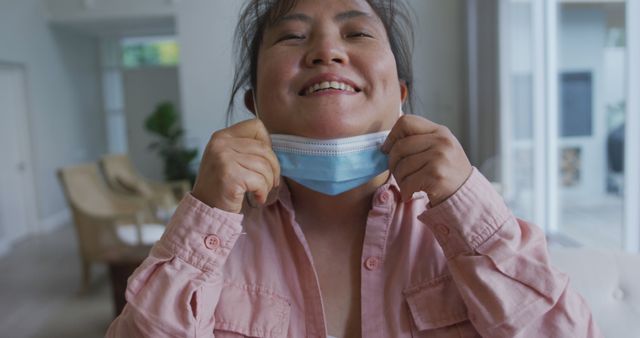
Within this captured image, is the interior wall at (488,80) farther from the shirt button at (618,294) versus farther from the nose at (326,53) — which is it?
the nose at (326,53)

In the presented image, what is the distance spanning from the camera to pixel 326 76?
0.74m

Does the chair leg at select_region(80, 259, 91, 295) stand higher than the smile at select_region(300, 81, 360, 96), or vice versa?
the smile at select_region(300, 81, 360, 96)

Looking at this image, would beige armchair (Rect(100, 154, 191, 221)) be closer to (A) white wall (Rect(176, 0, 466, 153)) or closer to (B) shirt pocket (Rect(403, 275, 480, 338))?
(A) white wall (Rect(176, 0, 466, 153))

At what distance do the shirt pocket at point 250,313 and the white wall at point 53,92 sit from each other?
5260 mm

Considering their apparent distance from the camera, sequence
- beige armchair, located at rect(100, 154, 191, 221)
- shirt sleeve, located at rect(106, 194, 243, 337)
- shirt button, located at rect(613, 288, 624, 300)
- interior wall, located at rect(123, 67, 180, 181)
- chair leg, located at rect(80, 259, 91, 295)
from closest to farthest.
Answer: shirt sleeve, located at rect(106, 194, 243, 337) < shirt button, located at rect(613, 288, 624, 300) < chair leg, located at rect(80, 259, 91, 295) < beige armchair, located at rect(100, 154, 191, 221) < interior wall, located at rect(123, 67, 180, 181)

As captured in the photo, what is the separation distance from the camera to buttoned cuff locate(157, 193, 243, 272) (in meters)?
0.71

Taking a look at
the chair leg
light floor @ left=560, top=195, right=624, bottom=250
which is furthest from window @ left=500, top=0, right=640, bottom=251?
the chair leg

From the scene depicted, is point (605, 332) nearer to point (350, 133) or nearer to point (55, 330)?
point (350, 133)

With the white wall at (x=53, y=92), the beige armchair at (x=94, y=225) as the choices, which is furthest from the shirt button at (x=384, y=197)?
the white wall at (x=53, y=92)

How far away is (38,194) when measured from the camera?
5.59m

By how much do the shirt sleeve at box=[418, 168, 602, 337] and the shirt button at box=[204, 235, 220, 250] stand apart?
1.06 feet

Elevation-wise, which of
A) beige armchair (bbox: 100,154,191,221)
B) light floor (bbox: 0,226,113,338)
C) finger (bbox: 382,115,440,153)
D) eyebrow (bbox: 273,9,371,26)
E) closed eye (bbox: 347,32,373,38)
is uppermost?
eyebrow (bbox: 273,9,371,26)

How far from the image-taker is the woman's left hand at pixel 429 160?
0.69m

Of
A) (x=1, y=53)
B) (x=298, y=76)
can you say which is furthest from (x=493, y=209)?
(x=1, y=53)
